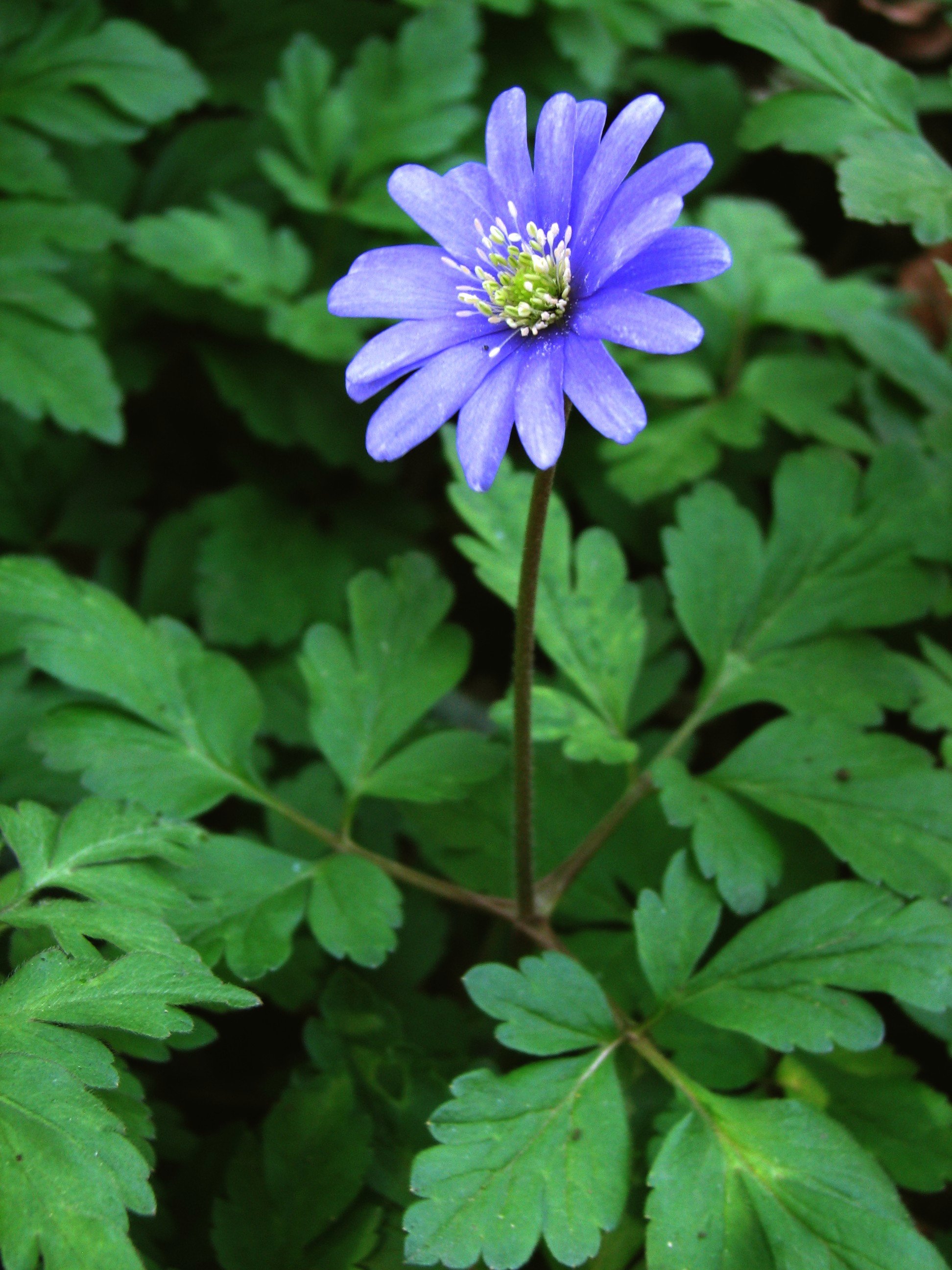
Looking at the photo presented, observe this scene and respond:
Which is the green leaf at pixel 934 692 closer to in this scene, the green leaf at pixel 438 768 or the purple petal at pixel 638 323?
the green leaf at pixel 438 768

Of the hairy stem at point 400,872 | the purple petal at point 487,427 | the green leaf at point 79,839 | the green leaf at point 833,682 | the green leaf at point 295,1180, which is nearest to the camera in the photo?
the purple petal at point 487,427

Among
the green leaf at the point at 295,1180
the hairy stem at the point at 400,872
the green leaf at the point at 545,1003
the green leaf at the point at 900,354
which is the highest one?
the green leaf at the point at 900,354

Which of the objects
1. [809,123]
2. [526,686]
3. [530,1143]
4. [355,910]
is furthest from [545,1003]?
[809,123]

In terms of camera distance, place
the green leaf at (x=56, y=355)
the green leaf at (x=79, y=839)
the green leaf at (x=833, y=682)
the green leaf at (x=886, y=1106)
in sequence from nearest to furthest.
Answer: the green leaf at (x=79, y=839) < the green leaf at (x=886, y=1106) < the green leaf at (x=833, y=682) < the green leaf at (x=56, y=355)

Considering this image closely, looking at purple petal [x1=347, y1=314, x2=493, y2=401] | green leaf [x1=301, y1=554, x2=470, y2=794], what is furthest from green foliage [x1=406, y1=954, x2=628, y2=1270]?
purple petal [x1=347, y1=314, x2=493, y2=401]

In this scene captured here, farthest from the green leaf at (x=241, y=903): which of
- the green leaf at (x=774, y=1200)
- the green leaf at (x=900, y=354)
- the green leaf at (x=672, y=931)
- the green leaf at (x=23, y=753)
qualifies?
the green leaf at (x=900, y=354)

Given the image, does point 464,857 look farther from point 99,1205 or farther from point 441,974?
point 99,1205
